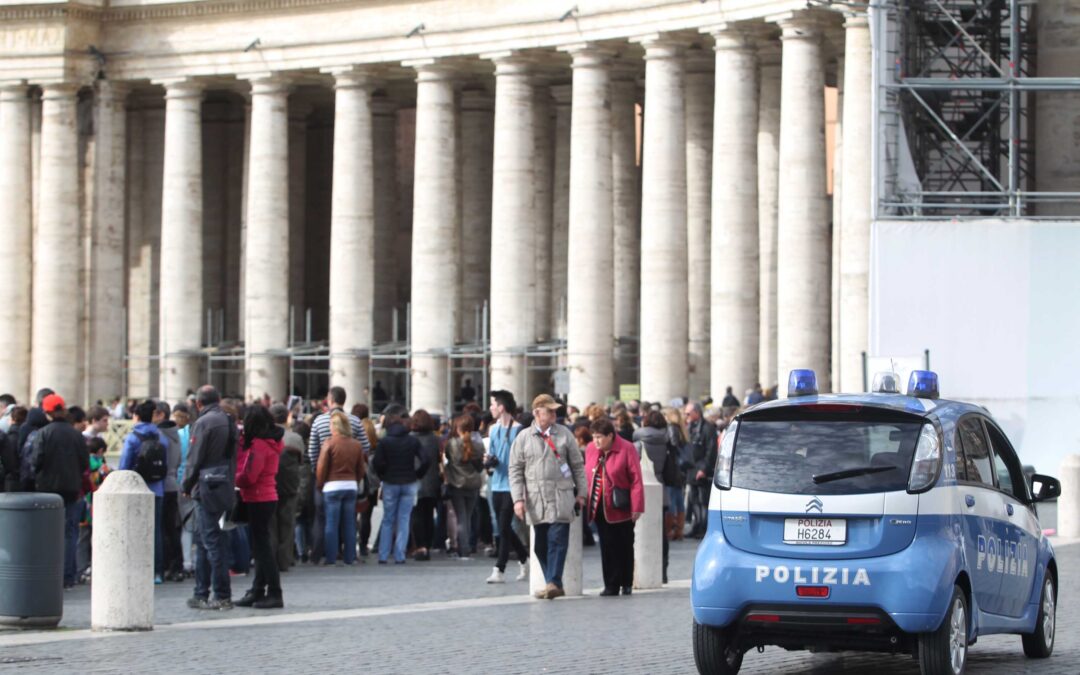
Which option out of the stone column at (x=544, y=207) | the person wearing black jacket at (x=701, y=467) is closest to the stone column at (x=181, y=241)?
the stone column at (x=544, y=207)

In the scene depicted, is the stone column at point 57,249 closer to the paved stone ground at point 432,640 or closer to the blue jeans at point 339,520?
the blue jeans at point 339,520

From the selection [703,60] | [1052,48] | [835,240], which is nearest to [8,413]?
[1052,48]

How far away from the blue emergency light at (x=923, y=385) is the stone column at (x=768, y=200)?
42597 mm

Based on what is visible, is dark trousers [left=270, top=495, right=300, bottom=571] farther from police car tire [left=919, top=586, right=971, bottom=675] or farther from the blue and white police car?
police car tire [left=919, top=586, right=971, bottom=675]

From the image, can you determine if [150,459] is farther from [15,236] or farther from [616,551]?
[15,236]

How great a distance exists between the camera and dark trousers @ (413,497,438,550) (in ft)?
119

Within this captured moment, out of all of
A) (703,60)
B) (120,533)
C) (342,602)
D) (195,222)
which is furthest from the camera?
(195,222)

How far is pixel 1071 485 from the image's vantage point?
37000 mm

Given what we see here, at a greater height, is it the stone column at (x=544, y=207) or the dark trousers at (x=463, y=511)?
the stone column at (x=544, y=207)

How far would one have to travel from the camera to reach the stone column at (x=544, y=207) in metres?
73.2

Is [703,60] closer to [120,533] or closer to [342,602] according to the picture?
[342,602]

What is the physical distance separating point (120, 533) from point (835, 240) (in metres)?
39.9

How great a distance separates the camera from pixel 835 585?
17.9 metres

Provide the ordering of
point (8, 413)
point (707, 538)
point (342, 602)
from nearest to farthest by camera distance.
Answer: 1. point (707, 538)
2. point (342, 602)
3. point (8, 413)
